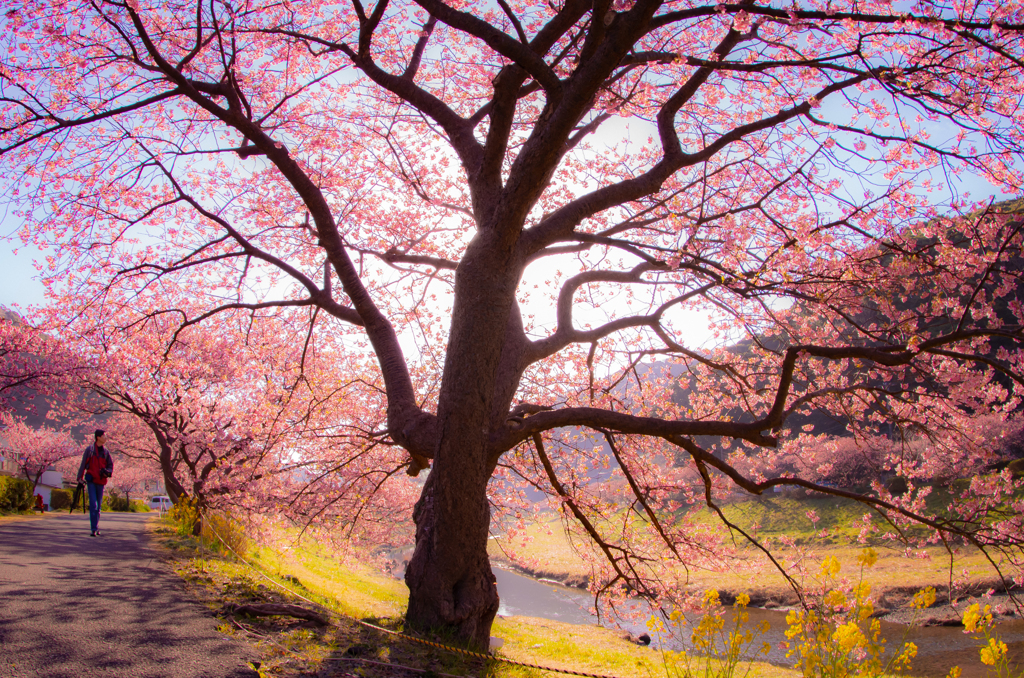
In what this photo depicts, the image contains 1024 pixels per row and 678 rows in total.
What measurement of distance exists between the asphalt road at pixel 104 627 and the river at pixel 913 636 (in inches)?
144

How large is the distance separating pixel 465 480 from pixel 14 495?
62.8ft

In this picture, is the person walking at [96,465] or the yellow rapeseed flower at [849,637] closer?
the yellow rapeseed flower at [849,637]

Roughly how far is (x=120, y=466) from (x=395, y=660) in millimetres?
43220

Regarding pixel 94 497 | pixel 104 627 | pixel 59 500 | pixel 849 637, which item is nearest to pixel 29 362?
pixel 94 497

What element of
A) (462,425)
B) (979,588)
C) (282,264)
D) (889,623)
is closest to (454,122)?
(282,264)

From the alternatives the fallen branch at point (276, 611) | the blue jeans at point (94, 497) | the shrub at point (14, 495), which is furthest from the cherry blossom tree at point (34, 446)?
the fallen branch at point (276, 611)

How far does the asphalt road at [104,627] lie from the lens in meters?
2.92

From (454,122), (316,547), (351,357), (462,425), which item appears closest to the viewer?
(462,425)

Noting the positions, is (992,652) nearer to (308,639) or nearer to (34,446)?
(308,639)

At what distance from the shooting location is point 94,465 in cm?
808

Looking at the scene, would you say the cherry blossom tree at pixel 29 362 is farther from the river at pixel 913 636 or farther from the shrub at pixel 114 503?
the shrub at pixel 114 503

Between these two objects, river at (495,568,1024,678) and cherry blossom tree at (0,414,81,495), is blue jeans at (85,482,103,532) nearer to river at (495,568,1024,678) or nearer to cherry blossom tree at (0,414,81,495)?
river at (495,568,1024,678)

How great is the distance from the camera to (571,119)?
418cm

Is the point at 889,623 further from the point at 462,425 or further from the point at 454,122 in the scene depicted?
the point at 454,122
